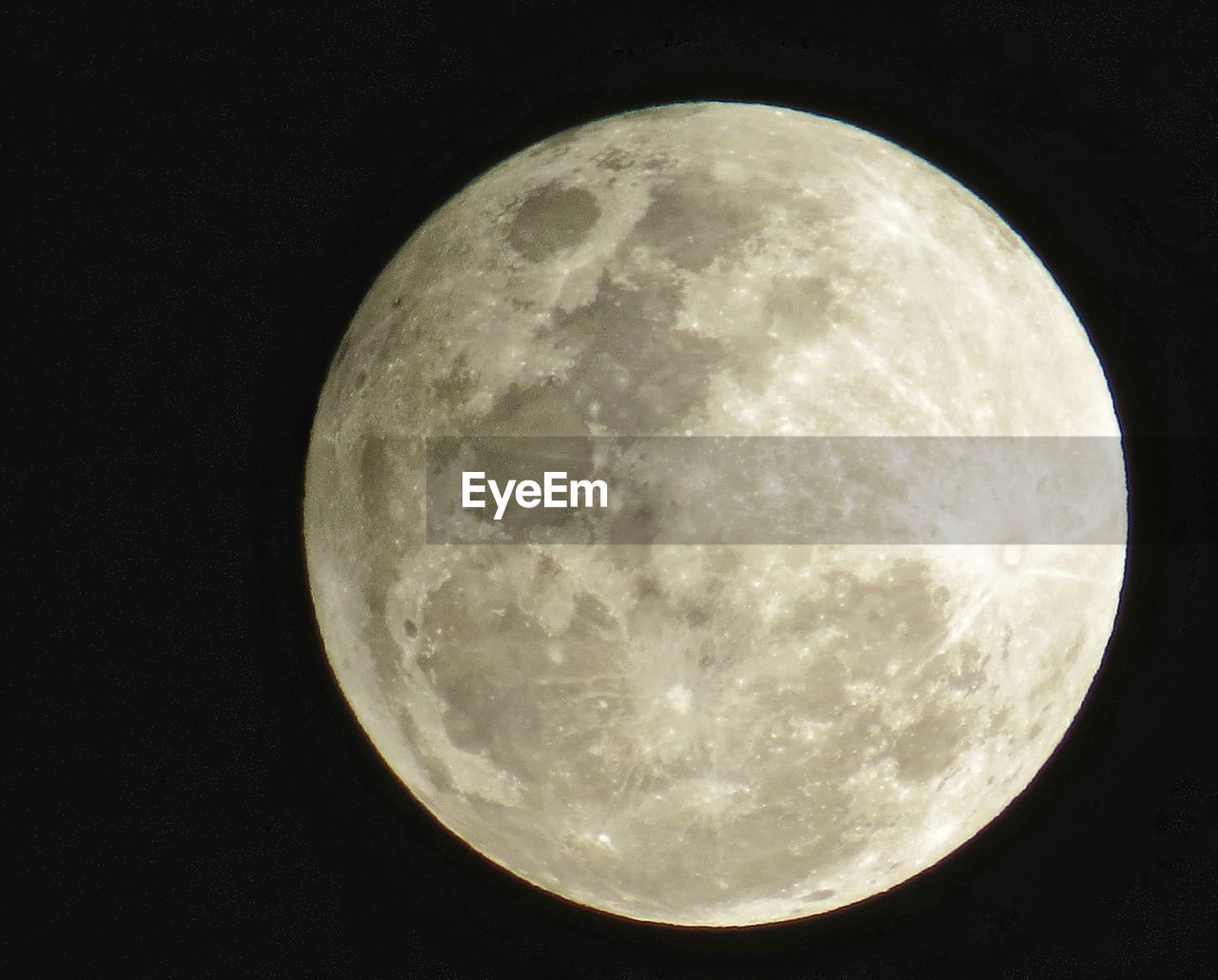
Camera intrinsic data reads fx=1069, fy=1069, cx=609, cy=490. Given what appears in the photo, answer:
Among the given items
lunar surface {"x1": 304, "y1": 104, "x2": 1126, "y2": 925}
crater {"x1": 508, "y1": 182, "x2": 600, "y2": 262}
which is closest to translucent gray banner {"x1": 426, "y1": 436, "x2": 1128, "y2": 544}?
lunar surface {"x1": 304, "y1": 104, "x2": 1126, "y2": 925}

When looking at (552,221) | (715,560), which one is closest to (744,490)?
(715,560)

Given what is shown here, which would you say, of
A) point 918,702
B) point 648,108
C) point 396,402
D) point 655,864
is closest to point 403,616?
point 396,402

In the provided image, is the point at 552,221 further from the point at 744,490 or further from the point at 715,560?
the point at 715,560

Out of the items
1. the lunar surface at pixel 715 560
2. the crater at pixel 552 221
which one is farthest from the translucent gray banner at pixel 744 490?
the crater at pixel 552 221

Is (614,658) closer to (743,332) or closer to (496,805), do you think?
(496,805)

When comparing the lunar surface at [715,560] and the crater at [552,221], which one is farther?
the crater at [552,221]

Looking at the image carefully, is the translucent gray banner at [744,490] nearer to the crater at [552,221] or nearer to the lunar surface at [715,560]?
the lunar surface at [715,560]

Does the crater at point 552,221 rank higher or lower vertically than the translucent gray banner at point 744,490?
higher
